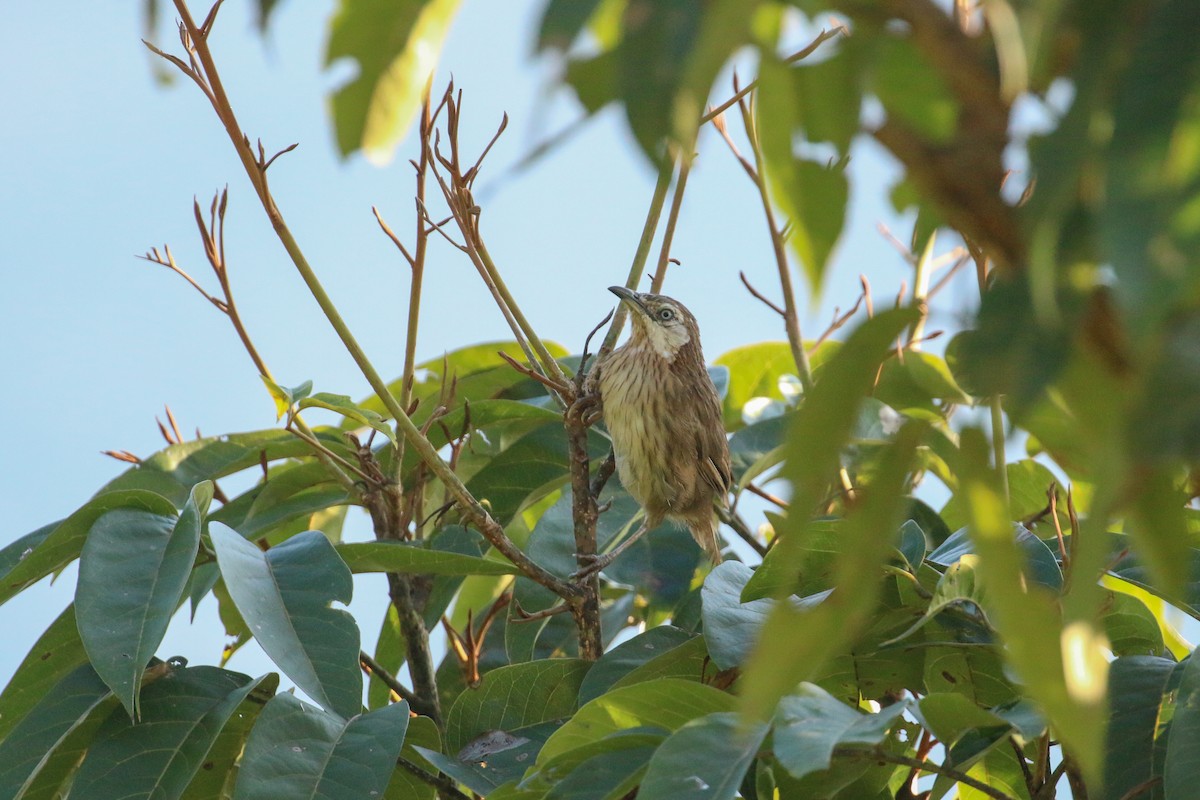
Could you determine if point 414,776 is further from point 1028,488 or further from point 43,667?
point 1028,488

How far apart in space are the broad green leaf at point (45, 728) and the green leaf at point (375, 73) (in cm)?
178

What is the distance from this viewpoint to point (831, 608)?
884 millimetres

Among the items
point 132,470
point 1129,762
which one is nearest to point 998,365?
point 1129,762

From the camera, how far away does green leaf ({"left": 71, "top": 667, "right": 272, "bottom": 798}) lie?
221 cm

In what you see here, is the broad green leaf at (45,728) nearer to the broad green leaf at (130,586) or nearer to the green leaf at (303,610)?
the broad green leaf at (130,586)

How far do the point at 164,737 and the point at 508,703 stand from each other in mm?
760

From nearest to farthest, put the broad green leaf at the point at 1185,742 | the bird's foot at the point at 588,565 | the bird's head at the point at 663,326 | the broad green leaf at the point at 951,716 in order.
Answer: the broad green leaf at the point at 1185,742
the broad green leaf at the point at 951,716
the bird's foot at the point at 588,565
the bird's head at the point at 663,326

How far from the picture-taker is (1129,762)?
6.82 feet

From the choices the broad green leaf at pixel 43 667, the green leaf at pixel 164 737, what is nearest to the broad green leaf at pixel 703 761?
the green leaf at pixel 164 737

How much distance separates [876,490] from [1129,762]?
1.47 m

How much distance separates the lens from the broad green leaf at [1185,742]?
168cm

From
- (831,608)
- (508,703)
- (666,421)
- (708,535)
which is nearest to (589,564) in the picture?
(508,703)

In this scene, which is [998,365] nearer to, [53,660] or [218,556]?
[218,556]

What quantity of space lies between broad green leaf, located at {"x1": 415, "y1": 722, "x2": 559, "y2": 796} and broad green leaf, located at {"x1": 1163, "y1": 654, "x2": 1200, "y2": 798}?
1141 millimetres
